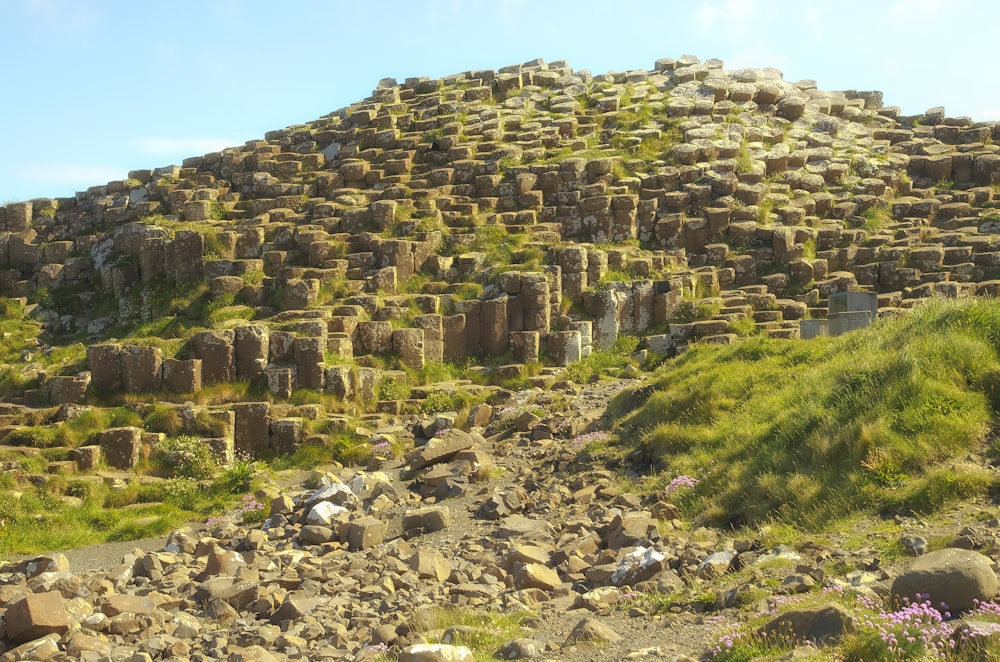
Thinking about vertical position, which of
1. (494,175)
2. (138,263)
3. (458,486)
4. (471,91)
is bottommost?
(458,486)

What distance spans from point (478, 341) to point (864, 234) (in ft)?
40.4

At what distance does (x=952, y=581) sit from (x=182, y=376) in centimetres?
1678

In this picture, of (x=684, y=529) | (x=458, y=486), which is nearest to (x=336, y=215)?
(x=458, y=486)

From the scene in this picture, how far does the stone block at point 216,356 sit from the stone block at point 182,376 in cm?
35

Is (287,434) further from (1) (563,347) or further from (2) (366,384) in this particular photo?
(1) (563,347)

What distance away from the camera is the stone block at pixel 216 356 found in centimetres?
2117

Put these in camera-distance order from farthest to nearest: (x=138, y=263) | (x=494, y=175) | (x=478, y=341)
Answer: (x=494, y=175) < (x=138, y=263) < (x=478, y=341)

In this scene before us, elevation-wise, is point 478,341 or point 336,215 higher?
point 336,215

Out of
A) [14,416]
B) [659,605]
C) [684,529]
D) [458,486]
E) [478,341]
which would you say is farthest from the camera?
[478,341]

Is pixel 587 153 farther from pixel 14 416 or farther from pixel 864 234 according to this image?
pixel 14 416

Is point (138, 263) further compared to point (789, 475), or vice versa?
point (138, 263)

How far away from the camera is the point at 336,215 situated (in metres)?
28.2

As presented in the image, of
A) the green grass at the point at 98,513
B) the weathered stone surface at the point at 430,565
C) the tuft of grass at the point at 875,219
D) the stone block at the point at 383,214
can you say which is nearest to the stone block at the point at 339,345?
the green grass at the point at 98,513

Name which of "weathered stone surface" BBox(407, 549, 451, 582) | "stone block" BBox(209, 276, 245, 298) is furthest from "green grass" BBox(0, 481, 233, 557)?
"stone block" BBox(209, 276, 245, 298)
